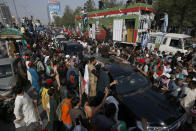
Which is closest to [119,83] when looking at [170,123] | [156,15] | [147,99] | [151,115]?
[147,99]

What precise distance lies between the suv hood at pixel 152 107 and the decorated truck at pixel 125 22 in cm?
1038

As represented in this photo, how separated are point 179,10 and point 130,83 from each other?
38.6 feet

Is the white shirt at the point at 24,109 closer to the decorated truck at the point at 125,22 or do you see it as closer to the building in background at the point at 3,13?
the decorated truck at the point at 125,22

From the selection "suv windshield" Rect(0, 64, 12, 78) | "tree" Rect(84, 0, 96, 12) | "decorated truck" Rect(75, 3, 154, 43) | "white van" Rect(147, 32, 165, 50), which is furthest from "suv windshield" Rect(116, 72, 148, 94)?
"tree" Rect(84, 0, 96, 12)

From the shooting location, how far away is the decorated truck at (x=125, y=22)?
477 inches

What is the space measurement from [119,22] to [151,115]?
43.4 feet

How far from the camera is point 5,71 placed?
4375 millimetres

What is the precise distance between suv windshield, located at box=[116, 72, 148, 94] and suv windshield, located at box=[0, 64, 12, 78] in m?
4.35

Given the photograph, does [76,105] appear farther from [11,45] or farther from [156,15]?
[156,15]

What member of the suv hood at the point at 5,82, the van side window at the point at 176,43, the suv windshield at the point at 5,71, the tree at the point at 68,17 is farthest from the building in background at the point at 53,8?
the suv hood at the point at 5,82

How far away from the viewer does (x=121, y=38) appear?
1421 centimetres

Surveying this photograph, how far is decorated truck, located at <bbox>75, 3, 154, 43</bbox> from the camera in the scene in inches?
477

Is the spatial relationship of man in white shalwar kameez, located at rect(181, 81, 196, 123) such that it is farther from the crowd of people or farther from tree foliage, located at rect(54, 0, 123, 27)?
tree foliage, located at rect(54, 0, 123, 27)

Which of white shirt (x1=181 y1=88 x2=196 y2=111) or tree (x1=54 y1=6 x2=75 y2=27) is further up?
tree (x1=54 y1=6 x2=75 y2=27)
